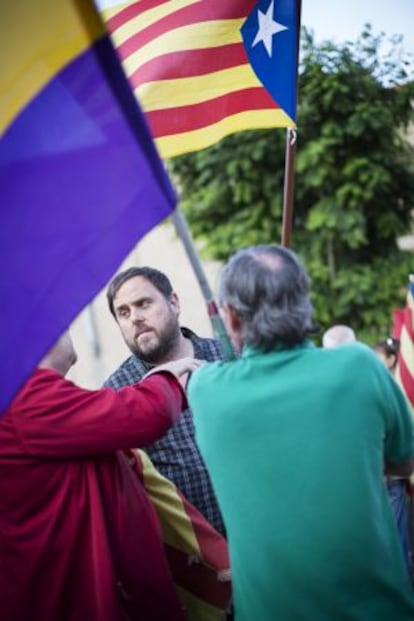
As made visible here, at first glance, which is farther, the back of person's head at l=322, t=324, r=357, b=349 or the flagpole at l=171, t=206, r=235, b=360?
the back of person's head at l=322, t=324, r=357, b=349

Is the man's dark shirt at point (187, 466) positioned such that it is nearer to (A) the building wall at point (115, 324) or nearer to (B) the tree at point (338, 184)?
(B) the tree at point (338, 184)

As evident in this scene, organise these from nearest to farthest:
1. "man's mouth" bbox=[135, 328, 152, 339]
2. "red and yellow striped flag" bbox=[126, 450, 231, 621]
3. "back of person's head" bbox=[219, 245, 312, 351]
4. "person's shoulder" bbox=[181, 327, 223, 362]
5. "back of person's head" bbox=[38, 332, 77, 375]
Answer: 1. "back of person's head" bbox=[219, 245, 312, 351]
2. "back of person's head" bbox=[38, 332, 77, 375]
3. "red and yellow striped flag" bbox=[126, 450, 231, 621]
4. "man's mouth" bbox=[135, 328, 152, 339]
5. "person's shoulder" bbox=[181, 327, 223, 362]

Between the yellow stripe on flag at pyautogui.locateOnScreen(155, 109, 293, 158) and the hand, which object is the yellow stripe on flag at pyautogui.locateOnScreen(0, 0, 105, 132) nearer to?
the hand

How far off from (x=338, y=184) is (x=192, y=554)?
8767 millimetres

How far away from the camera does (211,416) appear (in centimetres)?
221

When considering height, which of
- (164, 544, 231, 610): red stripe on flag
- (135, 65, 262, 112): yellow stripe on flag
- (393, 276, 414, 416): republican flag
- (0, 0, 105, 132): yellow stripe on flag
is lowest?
(164, 544, 231, 610): red stripe on flag

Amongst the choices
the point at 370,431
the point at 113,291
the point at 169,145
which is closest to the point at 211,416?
the point at 370,431

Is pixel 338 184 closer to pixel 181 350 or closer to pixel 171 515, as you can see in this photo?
pixel 181 350

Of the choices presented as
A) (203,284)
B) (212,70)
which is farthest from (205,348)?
(212,70)

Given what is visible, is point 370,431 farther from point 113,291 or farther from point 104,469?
point 113,291

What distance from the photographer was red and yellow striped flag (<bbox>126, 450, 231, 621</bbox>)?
10.1 ft

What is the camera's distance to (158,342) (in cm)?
357

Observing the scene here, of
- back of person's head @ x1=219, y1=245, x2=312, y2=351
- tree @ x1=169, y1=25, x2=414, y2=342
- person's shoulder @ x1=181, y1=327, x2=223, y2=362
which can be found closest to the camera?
back of person's head @ x1=219, y1=245, x2=312, y2=351

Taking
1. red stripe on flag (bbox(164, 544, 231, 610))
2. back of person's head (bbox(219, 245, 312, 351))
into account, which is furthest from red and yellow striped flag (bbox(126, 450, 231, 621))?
back of person's head (bbox(219, 245, 312, 351))
